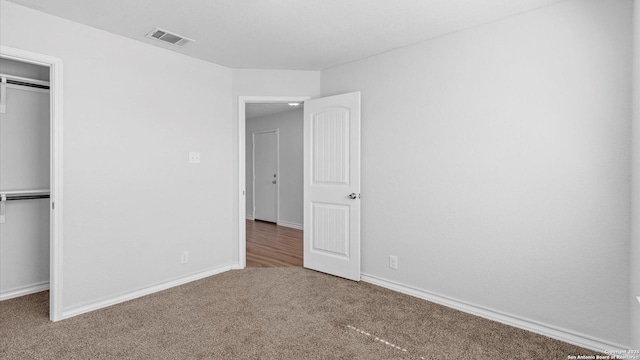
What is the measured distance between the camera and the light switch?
3.44m

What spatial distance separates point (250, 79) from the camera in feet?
12.5

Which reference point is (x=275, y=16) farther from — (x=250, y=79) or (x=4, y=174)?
(x=4, y=174)

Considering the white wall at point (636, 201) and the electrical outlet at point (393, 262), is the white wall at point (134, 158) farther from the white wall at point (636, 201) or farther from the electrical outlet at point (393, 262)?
the white wall at point (636, 201)

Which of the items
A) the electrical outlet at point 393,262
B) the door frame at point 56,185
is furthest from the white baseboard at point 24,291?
the electrical outlet at point 393,262

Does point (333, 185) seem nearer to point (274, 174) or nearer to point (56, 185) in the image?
point (56, 185)

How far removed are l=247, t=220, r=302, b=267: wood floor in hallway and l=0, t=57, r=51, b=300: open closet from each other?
2093 mm

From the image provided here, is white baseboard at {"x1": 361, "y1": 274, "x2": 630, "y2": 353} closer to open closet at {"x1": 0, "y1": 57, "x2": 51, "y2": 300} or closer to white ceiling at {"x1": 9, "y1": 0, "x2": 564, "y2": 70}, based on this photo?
white ceiling at {"x1": 9, "y1": 0, "x2": 564, "y2": 70}

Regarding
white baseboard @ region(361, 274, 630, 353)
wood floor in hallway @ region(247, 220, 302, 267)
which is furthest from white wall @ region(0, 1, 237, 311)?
white baseboard @ region(361, 274, 630, 353)

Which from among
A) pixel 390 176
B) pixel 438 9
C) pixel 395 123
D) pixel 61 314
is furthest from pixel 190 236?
pixel 438 9

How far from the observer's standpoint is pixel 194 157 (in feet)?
11.4

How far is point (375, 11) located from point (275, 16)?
761mm

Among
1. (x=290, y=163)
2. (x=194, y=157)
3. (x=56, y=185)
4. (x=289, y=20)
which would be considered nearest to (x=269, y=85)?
(x=194, y=157)

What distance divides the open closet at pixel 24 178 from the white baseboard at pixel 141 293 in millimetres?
852

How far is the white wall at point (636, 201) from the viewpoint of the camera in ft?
6.07
